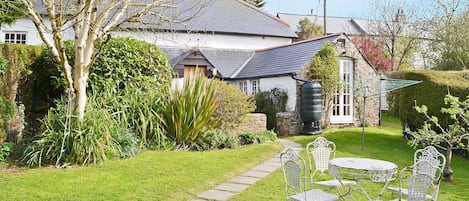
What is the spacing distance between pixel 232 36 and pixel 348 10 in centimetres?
1742

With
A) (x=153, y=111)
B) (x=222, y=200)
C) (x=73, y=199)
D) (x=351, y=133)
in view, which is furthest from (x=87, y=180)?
(x=351, y=133)

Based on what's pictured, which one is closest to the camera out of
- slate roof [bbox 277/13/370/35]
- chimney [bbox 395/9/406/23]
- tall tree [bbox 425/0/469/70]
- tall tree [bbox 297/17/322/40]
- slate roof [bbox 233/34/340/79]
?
slate roof [bbox 233/34/340/79]

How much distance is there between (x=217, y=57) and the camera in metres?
21.4

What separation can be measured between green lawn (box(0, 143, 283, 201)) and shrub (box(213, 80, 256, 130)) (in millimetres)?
2914

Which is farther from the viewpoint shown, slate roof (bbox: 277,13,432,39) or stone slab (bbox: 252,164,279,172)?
slate roof (bbox: 277,13,432,39)

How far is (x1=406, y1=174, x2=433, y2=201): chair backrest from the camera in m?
3.92

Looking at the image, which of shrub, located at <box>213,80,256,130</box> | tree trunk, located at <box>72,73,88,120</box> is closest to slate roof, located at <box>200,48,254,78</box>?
shrub, located at <box>213,80,256,130</box>

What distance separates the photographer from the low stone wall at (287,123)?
47.9ft

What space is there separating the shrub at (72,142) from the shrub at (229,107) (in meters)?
4.05

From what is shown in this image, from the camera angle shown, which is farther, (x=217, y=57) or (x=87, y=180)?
(x=217, y=57)

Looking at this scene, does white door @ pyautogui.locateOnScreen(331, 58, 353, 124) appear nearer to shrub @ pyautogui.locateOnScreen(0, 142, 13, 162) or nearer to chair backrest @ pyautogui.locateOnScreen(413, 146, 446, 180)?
chair backrest @ pyautogui.locateOnScreen(413, 146, 446, 180)

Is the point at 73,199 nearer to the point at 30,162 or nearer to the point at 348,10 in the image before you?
the point at 30,162

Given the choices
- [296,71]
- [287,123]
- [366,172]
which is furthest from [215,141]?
[366,172]

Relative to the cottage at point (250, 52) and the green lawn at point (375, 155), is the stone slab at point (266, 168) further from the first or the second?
the cottage at point (250, 52)
